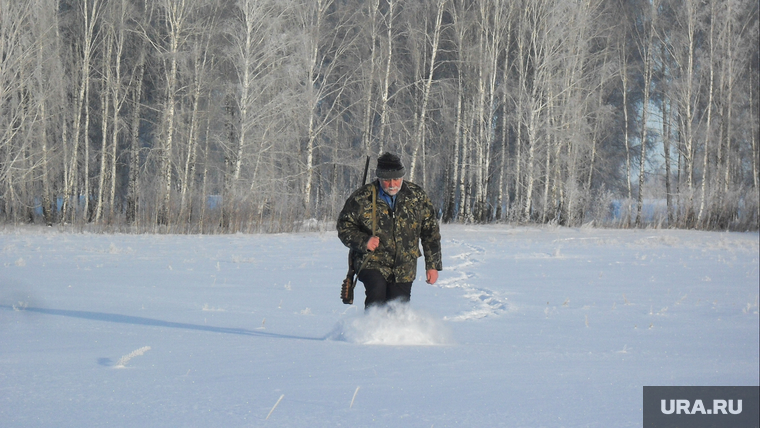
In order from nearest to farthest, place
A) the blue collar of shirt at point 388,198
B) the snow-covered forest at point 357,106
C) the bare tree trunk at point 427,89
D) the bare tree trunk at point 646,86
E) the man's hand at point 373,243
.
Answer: the man's hand at point 373,243 → the blue collar of shirt at point 388,198 → the snow-covered forest at point 357,106 → the bare tree trunk at point 427,89 → the bare tree trunk at point 646,86

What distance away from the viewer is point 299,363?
4.26 m

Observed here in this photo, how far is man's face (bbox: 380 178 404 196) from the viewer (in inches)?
189

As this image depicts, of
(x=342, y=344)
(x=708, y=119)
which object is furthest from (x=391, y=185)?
(x=708, y=119)

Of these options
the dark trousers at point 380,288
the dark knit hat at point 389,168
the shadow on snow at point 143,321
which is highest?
the dark knit hat at point 389,168

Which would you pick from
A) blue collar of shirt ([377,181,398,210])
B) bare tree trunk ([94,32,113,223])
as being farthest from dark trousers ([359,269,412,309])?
bare tree trunk ([94,32,113,223])

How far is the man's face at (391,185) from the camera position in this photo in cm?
479

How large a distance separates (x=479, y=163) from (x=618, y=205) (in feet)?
30.5

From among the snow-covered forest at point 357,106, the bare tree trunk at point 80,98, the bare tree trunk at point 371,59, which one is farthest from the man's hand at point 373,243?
the bare tree trunk at point 80,98

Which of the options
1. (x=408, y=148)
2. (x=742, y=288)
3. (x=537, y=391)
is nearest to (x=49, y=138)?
(x=408, y=148)

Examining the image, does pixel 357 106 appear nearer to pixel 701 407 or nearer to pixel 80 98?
pixel 80 98

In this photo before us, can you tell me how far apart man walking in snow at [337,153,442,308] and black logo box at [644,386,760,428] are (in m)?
1.81

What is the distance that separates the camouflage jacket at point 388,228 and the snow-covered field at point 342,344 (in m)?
0.37

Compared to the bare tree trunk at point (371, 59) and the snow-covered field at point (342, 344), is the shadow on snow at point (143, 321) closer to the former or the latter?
the snow-covered field at point (342, 344)

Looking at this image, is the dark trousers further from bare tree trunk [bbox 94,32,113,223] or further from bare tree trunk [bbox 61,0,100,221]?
bare tree trunk [bbox 94,32,113,223]
